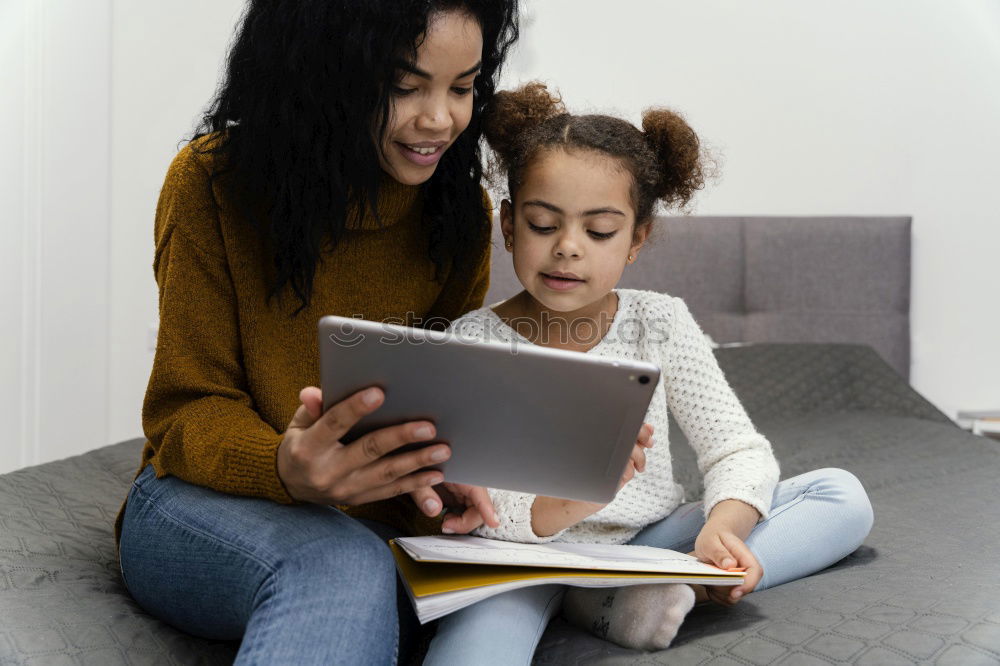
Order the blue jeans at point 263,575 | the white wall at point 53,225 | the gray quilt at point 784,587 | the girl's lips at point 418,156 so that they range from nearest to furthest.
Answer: the blue jeans at point 263,575 < the gray quilt at point 784,587 < the girl's lips at point 418,156 < the white wall at point 53,225

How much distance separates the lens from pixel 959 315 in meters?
2.65

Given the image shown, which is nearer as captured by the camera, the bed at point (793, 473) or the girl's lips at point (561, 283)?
the bed at point (793, 473)

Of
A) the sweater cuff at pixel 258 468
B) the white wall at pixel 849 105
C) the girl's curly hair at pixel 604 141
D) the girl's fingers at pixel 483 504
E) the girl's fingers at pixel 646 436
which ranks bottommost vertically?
the girl's fingers at pixel 483 504

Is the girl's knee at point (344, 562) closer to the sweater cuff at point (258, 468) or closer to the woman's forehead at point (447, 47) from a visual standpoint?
the sweater cuff at point (258, 468)

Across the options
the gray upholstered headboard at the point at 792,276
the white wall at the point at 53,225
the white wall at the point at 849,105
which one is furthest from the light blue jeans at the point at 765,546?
the white wall at the point at 53,225

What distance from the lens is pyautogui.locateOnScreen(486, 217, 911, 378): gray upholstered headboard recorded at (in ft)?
8.54

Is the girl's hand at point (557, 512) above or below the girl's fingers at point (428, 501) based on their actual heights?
below

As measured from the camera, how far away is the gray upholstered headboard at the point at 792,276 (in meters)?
2.60

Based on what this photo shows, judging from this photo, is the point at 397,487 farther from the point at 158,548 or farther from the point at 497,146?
the point at 497,146

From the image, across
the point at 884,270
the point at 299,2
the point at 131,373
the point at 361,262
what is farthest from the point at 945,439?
the point at 131,373

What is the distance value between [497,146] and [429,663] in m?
0.69

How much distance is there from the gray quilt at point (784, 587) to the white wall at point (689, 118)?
0.95m

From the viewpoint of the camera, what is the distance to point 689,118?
2.66 meters

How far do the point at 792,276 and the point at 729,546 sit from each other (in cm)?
175
